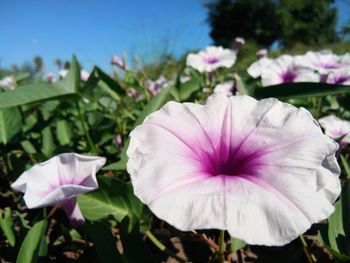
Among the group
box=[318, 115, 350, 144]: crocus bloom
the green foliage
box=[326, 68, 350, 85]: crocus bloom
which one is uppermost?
box=[326, 68, 350, 85]: crocus bloom

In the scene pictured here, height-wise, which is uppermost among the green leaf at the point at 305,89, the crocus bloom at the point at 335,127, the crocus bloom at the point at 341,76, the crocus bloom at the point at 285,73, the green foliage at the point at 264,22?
the green leaf at the point at 305,89

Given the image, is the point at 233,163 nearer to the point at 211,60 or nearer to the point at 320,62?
the point at 320,62

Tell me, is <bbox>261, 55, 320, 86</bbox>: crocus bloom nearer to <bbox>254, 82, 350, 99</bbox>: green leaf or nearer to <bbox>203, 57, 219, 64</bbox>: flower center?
<bbox>254, 82, 350, 99</bbox>: green leaf

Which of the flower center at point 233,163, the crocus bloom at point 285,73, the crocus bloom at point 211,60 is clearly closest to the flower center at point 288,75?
the crocus bloom at point 285,73

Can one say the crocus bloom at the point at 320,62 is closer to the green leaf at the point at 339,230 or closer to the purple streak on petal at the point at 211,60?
the purple streak on petal at the point at 211,60

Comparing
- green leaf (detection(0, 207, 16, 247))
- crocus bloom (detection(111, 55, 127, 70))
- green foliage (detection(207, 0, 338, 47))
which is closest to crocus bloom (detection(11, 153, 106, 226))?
green leaf (detection(0, 207, 16, 247))

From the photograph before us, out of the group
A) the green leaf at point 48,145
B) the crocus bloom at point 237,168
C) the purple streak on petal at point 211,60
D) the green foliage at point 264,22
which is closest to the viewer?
the crocus bloom at point 237,168

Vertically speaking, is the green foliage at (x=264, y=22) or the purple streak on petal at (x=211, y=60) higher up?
the purple streak on petal at (x=211, y=60)

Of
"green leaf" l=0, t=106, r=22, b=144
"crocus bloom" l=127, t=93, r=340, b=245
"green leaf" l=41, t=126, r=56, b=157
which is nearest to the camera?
"crocus bloom" l=127, t=93, r=340, b=245

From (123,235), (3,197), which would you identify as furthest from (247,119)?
(3,197)
